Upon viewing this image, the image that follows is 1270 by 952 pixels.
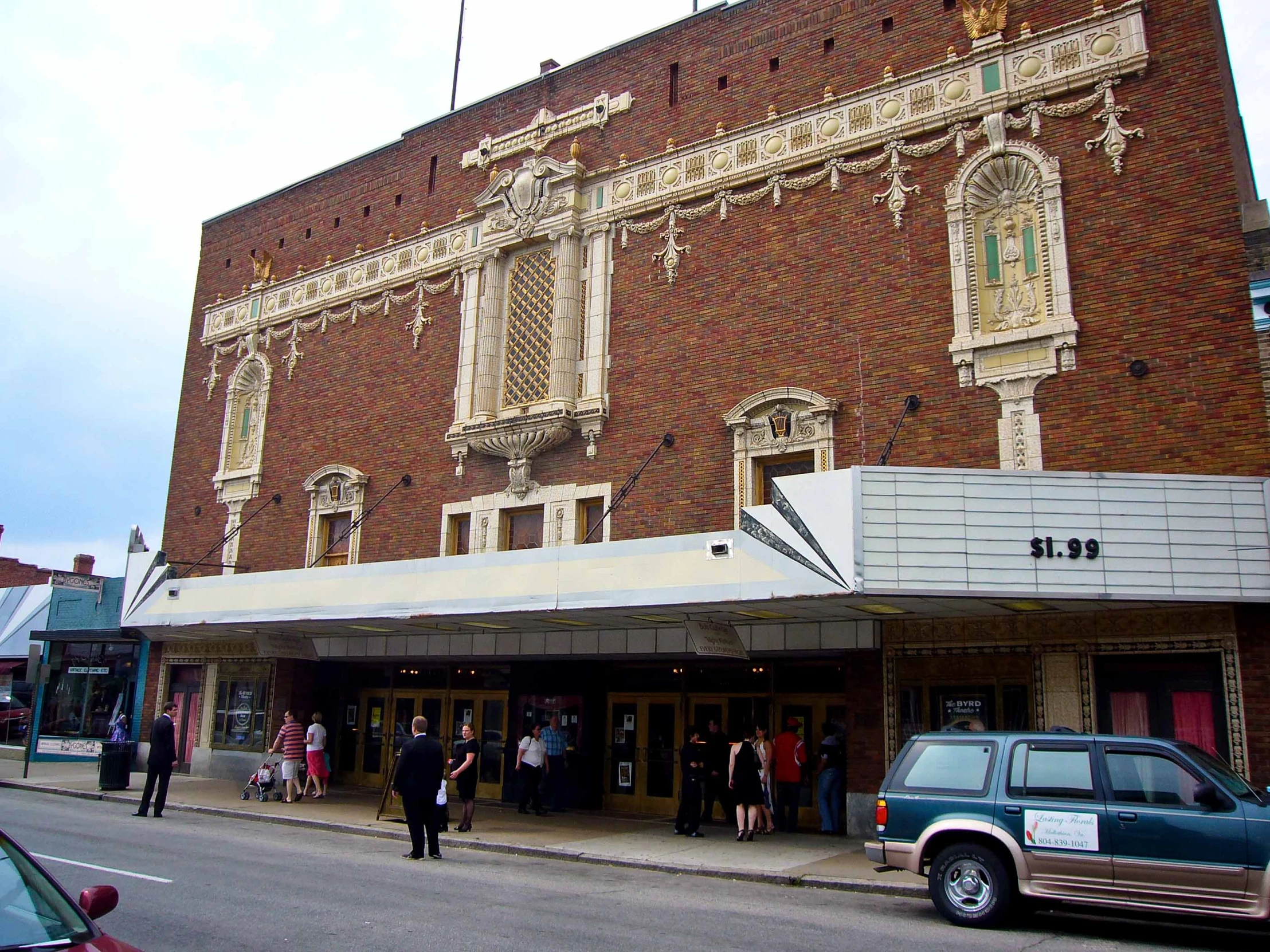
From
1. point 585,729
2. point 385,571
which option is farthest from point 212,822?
point 585,729

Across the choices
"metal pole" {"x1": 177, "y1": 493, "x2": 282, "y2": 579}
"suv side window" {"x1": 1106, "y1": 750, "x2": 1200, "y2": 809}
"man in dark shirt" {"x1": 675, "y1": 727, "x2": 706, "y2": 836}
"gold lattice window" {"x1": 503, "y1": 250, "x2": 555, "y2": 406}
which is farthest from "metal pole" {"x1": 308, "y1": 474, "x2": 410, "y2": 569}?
"suv side window" {"x1": 1106, "y1": 750, "x2": 1200, "y2": 809}

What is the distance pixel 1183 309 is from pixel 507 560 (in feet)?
33.5

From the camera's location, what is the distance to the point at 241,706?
81.5 ft

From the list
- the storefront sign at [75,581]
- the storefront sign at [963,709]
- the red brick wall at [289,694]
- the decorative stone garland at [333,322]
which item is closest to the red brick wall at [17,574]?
the storefront sign at [75,581]

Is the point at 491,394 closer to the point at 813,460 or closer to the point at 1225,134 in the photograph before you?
the point at 813,460

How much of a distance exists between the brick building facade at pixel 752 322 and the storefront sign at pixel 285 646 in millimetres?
329

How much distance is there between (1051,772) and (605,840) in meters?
7.63

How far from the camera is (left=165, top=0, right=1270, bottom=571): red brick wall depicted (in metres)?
14.2

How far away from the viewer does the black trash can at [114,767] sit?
68.6 feet

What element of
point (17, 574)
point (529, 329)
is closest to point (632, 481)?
point (529, 329)

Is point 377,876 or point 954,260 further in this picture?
point 954,260

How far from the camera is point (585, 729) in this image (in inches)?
766

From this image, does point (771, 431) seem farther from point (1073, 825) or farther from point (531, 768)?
point (1073, 825)

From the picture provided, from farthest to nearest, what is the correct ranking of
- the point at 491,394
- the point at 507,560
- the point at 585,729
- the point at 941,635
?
1. the point at 491,394
2. the point at 585,729
3. the point at 507,560
4. the point at 941,635
